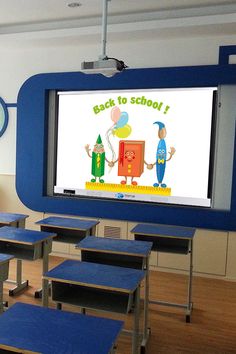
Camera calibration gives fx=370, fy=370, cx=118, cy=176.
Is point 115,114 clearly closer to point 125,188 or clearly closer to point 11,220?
point 125,188

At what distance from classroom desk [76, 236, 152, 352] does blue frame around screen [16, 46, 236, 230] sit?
4.96 ft

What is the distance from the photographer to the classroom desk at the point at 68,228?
379cm

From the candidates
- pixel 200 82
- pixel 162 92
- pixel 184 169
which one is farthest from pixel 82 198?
pixel 200 82

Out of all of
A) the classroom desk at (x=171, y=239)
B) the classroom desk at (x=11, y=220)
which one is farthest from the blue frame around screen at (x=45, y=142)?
the classroom desk at (x=11, y=220)

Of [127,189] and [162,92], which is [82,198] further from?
[162,92]

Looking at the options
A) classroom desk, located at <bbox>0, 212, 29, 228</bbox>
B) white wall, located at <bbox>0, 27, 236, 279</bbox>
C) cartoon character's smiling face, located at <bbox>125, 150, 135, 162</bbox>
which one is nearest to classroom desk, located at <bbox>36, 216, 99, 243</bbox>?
classroom desk, located at <bbox>0, 212, 29, 228</bbox>

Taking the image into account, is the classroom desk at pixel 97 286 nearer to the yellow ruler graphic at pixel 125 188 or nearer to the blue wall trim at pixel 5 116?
the yellow ruler graphic at pixel 125 188

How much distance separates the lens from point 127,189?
485 centimetres

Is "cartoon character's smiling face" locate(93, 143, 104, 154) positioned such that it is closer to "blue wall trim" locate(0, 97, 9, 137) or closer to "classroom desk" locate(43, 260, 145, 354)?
"blue wall trim" locate(0, 97, 9, 137)

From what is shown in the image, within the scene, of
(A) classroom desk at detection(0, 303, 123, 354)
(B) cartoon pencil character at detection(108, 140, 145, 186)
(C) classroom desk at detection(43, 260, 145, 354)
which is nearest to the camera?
(A) classroom desk at detection(0, 303, 123, 354)

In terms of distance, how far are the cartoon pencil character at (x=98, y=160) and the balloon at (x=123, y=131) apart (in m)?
0.26

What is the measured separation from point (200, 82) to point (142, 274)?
269 cm

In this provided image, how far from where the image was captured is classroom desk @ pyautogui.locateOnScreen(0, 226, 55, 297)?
3178mm

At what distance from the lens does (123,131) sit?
4820 millimetres
